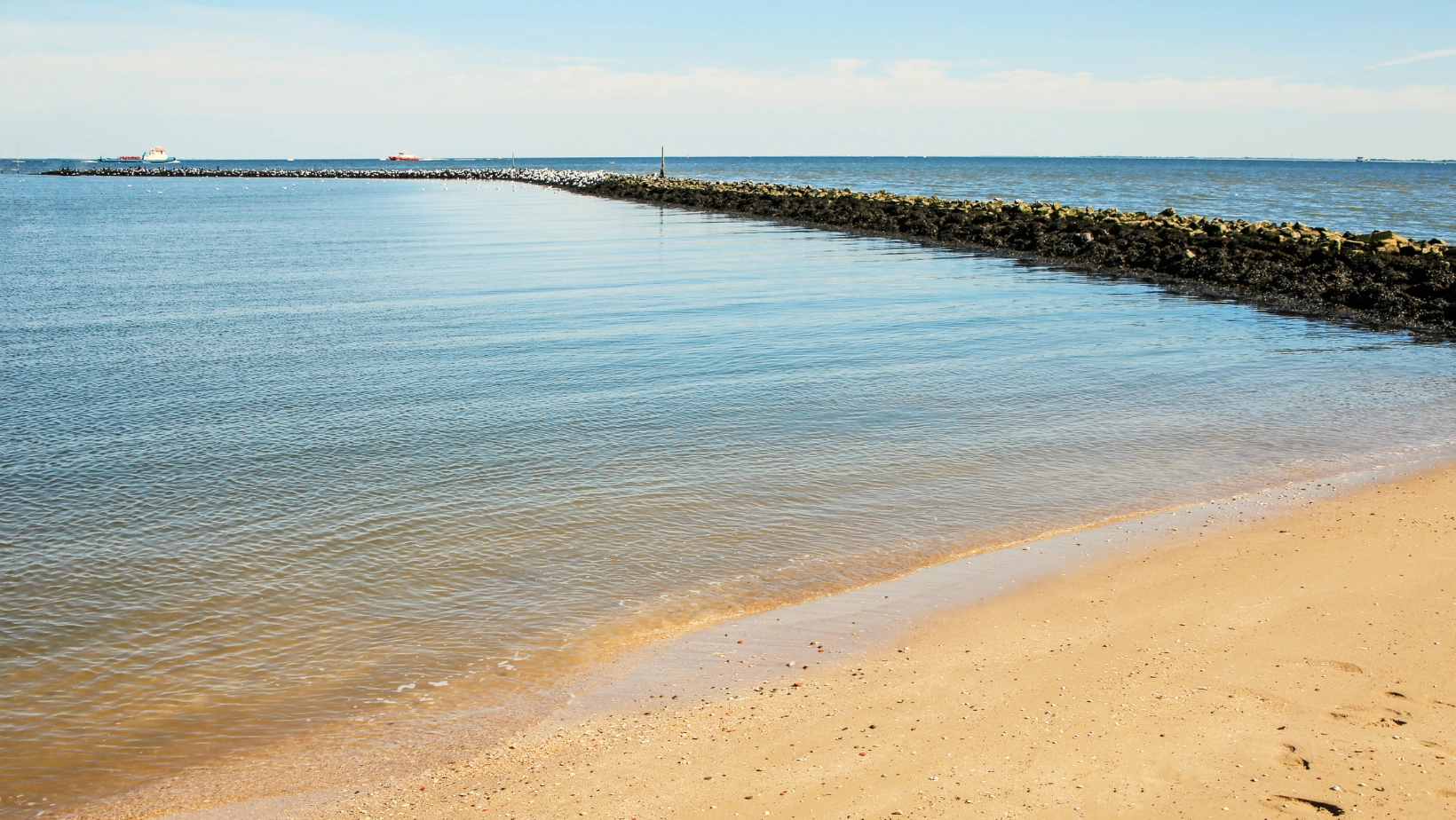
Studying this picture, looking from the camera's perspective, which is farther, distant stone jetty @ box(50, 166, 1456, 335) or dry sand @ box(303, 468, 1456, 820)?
distant stone jetty @ box(50, 166, 1456, 335)

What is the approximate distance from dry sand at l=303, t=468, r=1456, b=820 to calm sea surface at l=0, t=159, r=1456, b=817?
2.82ft

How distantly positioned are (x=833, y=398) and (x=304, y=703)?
291 inches

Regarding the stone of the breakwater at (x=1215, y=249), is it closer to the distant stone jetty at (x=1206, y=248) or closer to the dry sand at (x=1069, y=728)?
the distant stone jetty at (x=1206, y=248)

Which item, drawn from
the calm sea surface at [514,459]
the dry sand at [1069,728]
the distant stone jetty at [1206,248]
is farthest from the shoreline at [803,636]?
the distant stone jetty at [1206,248]

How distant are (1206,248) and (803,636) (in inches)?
927

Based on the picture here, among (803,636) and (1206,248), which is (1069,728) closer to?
(803,636)

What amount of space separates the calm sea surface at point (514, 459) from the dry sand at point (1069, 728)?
0.86 m

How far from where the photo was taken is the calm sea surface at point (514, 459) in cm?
554

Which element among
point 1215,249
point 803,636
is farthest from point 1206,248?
point 803,636

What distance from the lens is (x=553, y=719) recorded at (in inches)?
196

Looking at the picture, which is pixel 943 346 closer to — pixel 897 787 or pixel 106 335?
pixel 897 787

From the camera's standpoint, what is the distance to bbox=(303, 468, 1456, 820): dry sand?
167 inches

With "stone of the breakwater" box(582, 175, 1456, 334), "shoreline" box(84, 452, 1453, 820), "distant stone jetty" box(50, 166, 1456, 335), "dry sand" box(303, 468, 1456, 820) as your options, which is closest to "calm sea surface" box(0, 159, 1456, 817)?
"shoreline" box(84, 452, 1453, 820)

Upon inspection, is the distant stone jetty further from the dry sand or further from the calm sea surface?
the dry sand
